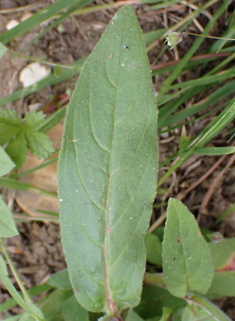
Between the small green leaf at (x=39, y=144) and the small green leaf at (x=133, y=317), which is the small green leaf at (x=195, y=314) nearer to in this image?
the small green leaf at (x=133, y=317)

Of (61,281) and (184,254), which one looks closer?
(184,254)

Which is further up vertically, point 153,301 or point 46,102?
point 46,102

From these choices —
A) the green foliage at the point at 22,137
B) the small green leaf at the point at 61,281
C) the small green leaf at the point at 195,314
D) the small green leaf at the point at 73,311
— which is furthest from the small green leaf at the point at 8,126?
the small green leaf at the point at 195,314

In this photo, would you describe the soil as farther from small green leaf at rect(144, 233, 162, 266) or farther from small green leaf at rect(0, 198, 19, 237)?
small green leaf at rect(0, 198, 19, 237)

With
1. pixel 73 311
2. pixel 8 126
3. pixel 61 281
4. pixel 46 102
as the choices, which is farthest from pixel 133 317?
pixel 46 102

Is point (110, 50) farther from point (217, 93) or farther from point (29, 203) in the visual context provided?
Result: point (29, 203)

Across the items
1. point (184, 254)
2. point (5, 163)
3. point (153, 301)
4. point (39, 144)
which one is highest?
point (5, 163)

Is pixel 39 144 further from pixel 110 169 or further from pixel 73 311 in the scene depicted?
pixel 73 311
